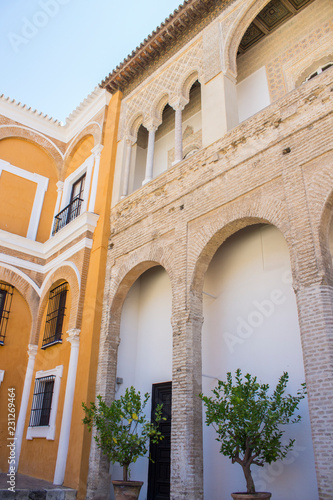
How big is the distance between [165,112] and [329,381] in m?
8.27

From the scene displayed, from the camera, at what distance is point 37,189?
11.8m

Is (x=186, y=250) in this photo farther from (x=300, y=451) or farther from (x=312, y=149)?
(x=300, y=451)

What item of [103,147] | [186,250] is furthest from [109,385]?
[103,147]

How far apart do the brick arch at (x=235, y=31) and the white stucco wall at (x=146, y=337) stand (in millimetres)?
4112

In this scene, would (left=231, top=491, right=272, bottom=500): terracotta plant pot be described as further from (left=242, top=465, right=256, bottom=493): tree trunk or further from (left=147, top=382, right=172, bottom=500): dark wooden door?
(left=147, top=382, right=172, bottom=500): dark wooden door

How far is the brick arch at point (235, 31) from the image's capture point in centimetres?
790

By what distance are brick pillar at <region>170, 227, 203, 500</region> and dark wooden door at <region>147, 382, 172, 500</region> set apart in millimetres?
1663

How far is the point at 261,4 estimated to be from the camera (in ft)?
25.3

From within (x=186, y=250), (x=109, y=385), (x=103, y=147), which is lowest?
(x=109, y=385)

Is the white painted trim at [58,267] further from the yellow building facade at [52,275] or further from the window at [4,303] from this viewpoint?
the window at [4,303]

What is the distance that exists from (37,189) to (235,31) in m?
6.49

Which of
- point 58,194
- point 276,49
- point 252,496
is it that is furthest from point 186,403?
point 58,194

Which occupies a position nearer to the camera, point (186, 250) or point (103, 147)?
point (186, 250)

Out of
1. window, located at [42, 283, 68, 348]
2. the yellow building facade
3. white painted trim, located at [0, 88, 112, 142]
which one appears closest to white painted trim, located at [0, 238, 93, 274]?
the yellow building facade
